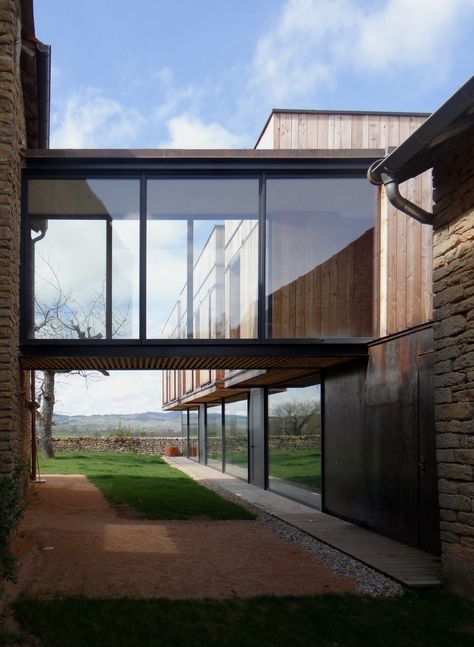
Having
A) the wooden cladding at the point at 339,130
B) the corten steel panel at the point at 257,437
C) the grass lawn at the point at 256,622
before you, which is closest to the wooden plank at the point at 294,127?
the wooden cladding at the point at 339,130

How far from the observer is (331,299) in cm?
989

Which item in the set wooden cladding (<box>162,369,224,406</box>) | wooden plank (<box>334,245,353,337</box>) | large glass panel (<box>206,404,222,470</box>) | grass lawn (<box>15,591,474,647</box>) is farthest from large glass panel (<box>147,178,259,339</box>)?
large glass panel (<box>206,404,222,470</box>)

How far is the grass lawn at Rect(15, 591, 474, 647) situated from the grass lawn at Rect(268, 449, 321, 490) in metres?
6.27

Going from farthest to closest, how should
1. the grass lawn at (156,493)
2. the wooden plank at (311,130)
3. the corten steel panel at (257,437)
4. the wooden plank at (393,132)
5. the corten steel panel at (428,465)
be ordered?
the corten steel panel at (257,437)
the wooden plank at (311,130)
the grass lawn at (156,493)
the wooden plank at (393,132)
the corten steel panel at (428,465)

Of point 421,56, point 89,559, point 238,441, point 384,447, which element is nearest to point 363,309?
point 384,447

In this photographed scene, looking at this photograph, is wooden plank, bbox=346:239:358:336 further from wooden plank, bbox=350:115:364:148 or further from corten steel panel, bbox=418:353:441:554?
wooden plank, bbox=350:115:364:148

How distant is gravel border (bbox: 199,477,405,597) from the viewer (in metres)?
6.57

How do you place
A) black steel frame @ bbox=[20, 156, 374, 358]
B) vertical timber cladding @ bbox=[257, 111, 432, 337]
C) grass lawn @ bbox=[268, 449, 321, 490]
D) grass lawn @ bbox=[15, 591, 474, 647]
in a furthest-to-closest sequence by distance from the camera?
grass lawn @ bbox=[268, 449, 321, 490]
black steel frame @ bbox=[20, 156, 374, 358]
vertical timber cladding @ bbox=[257, 111, 432, 337]
grass lawn @ bbox=[15, 591, 474, 647]

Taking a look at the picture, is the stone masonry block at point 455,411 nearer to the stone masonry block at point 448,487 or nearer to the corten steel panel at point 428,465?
the stone masonry block at point 448,487

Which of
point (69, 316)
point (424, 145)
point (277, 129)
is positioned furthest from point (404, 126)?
point (69, 316)

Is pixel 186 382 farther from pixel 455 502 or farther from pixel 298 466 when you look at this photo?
pixel 455 502

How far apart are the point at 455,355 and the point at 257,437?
1137 centimetres

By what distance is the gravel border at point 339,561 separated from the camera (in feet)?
21.6

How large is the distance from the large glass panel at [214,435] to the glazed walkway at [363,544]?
9337 mm
